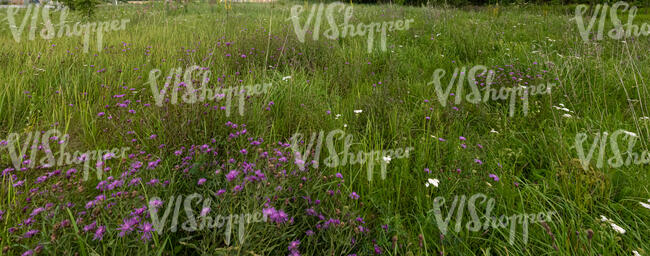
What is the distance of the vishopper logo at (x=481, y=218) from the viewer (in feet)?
4.57

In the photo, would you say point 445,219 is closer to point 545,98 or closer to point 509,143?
point 509,143

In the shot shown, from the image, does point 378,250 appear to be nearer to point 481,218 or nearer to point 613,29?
point 481,218

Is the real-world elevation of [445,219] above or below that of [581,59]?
below

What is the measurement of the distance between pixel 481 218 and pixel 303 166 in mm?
919

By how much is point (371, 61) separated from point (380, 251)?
2.91m

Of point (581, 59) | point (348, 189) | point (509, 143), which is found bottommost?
point (348, 189)

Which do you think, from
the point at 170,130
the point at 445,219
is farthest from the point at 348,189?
the point at 170,130

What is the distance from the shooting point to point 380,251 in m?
1.31

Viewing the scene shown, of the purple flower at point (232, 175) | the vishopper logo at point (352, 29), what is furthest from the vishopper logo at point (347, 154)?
the vishopper logo at point (352, 29)

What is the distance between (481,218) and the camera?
151 cm

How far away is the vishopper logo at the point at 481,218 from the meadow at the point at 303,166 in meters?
0.02

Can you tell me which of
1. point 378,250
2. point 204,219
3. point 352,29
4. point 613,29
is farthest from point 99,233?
point 613,29

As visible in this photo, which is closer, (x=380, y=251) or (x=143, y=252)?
(x=143, y=252)

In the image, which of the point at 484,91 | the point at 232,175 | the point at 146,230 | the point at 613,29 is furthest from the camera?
the point at 613,29
